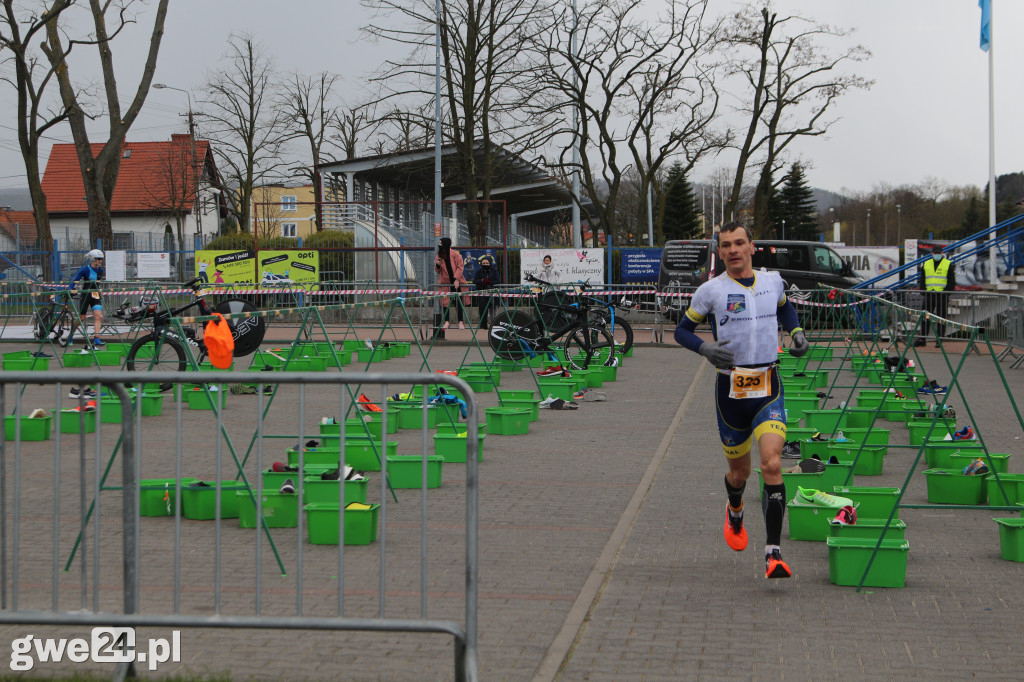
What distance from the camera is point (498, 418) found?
37.5ft

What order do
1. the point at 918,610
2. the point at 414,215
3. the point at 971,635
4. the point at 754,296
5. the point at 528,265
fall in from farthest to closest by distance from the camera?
1. the point at 414,215
2. the point at 528,265
3. the point at 754,296
4. the point at 918,610
5. the point at 971,635

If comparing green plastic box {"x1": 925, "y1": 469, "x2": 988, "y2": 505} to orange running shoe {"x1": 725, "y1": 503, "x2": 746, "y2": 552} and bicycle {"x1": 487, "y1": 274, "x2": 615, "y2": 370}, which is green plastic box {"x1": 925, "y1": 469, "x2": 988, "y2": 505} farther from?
bicycle {"x1": 487, "y1": 274, "x2": 615, "y2": 370}

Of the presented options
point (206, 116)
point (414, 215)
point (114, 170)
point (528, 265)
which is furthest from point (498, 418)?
point (206, 116)

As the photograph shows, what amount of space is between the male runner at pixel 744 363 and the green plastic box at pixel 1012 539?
139cm

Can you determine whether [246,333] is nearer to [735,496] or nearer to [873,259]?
[735,496]

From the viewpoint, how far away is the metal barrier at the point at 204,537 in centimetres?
415

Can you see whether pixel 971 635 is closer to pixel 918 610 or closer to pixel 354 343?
pixel 918 610

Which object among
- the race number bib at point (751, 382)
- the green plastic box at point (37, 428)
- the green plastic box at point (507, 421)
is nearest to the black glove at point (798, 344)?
the race number bib at point (751, 382)

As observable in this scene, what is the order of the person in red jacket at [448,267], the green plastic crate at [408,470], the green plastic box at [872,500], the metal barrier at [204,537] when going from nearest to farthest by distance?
the metal barrier at [204,537], the green plastic box at [872,500], the green plastic crate at [408,470], the person in red jacket at [448,267]

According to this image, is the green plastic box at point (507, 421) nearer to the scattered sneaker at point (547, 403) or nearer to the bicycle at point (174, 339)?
the scattered sneaker at point (547, 403)

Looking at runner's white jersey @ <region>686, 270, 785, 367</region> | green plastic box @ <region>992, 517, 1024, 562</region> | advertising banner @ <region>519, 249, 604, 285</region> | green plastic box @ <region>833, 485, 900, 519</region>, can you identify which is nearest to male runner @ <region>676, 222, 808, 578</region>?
runner's white jersey @ <region>686, 270, 785, 367</region>

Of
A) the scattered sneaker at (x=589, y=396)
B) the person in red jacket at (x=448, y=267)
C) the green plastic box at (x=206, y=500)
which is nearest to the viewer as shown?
the green plastic box at (x=206, y=500)

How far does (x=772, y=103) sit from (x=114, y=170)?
75.9ft
